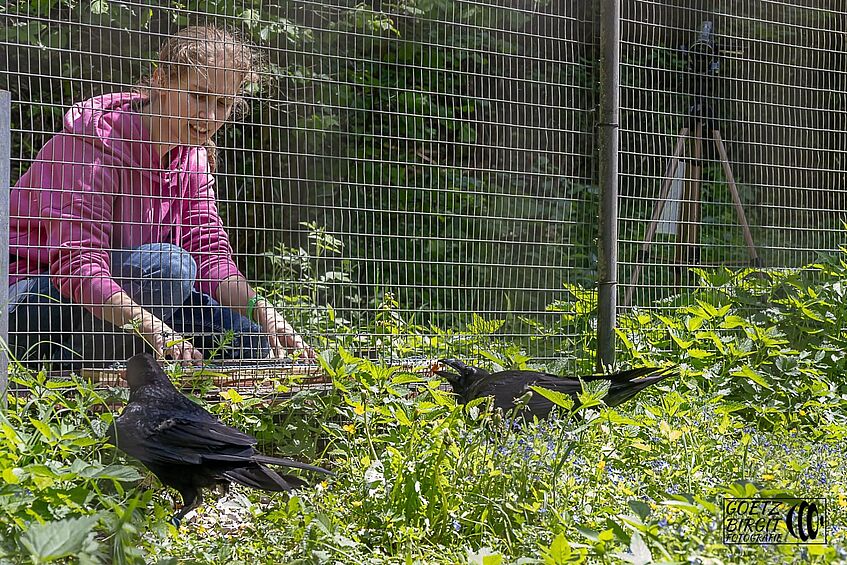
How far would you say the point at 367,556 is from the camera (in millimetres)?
2139

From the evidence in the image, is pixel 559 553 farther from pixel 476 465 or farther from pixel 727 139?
pixel 727 139

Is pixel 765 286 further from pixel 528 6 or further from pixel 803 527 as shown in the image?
pixel 803 527

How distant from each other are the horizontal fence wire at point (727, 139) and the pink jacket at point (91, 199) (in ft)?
6.13

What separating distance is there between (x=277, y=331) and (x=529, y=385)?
1.05 meters

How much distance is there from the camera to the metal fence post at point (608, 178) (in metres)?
3.85

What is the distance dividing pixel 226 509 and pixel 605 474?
1.15 metres

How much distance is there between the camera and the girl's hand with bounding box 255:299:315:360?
3.46 m

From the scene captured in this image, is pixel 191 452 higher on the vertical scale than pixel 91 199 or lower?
lower

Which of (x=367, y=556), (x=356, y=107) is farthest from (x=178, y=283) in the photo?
(x=367, y=556)

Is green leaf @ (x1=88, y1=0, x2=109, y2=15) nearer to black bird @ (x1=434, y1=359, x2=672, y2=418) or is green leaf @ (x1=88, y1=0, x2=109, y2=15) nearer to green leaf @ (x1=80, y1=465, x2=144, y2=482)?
black bird @ (x1=434, y1=359, x2=672, y2=418)

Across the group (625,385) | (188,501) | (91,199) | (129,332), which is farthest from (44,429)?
(625,385)
